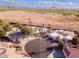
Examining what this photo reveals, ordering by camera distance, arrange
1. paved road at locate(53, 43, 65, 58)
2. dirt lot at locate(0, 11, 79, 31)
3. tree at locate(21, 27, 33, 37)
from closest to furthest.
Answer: paved road at locate(53, 43, 65, 58)
tree at locate(21, 27, 33, 37)
dirt lot at locate(0, 11, 79, 31)

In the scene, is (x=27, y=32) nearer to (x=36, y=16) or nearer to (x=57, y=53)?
(x=57, y=53)

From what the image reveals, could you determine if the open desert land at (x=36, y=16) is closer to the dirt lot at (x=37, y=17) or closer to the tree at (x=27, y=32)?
the dirt lot at (x=37, y=17)

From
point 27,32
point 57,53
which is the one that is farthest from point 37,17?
point 57,53

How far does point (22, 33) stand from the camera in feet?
17.8

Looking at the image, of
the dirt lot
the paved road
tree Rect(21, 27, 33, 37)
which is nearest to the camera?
Answer: the paved road

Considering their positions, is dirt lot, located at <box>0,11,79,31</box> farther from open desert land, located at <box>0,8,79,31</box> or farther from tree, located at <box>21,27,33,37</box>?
tree, located at <box>21,27,33,37</box>

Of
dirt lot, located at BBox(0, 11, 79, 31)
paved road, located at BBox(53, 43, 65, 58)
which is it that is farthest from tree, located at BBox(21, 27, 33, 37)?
dirt lot, located at BBox(0, 11, 79, 31)

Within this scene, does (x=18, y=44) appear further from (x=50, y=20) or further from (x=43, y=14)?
(x=43, y=14)

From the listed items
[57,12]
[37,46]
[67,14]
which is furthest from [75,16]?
[37,46]

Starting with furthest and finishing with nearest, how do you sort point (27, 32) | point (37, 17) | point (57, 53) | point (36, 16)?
1. point (36, 16)
2. point (37, 17)
3. point (27, 32)
4. point (57, 53)

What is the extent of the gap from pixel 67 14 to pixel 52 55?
5.62 meters

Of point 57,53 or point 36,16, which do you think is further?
point 36,16

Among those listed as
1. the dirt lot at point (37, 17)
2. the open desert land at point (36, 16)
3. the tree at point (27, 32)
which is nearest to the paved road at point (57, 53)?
the tree at point (27, 32)

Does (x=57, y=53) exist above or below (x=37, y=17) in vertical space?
below
